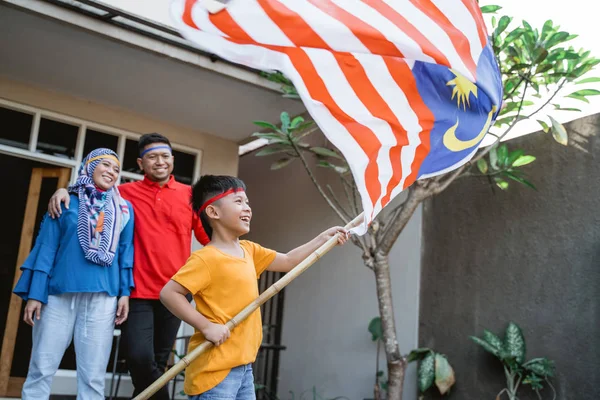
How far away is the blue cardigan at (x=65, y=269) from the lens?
137 inches

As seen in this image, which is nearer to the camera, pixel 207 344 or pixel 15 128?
pixel 207 344

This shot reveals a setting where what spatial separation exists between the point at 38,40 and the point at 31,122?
4.18 feet

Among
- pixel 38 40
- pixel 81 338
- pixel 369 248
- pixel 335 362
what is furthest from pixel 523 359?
pixel 38 40

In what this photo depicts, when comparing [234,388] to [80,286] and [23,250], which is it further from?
[23,250]

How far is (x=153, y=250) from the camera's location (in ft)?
12.5

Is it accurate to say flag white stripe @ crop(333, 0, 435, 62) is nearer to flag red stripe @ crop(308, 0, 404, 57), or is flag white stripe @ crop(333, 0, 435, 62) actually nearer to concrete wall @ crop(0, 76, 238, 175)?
flag red stripe @ crop(308, 0, 404, 57)

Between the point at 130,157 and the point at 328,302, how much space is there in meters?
2.97

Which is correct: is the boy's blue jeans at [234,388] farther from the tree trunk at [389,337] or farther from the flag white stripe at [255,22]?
the tree trunk at [389,337]

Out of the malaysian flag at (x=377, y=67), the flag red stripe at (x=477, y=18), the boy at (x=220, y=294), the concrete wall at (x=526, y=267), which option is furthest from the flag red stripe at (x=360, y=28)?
the concrete wall at (x=526, y=267)

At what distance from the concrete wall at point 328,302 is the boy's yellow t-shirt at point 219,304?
4324mm

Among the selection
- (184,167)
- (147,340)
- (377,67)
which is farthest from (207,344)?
(184,167)

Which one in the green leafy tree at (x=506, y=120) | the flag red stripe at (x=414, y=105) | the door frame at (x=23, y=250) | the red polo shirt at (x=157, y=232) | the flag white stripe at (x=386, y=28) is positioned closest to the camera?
the flag white stripe at (x=386, y=28)

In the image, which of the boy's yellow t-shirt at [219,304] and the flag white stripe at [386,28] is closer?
the boy's yellow t-shirt at [219,304]

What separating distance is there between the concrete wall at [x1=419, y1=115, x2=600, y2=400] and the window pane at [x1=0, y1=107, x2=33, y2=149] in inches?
167
